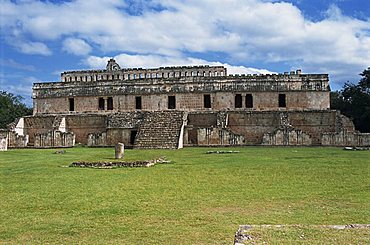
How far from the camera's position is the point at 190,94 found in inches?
1194

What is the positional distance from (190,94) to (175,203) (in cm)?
2246

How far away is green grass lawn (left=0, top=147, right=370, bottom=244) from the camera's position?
6074mm

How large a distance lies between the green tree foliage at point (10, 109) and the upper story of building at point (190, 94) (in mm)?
14881

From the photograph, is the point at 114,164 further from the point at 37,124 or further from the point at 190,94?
the point at 37,124

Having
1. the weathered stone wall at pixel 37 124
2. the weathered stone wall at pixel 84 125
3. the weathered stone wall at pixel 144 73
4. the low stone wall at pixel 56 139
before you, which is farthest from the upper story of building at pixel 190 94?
the low stone wall at pixel 56 139

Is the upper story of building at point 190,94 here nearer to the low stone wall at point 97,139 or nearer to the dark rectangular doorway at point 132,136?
the dark rectangular doorway at point 132,136

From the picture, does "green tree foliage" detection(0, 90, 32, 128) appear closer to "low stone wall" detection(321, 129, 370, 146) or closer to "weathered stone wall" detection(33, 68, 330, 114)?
"weathered stone wall" detection(33, 68, 330, 114)

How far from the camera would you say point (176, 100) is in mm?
30422

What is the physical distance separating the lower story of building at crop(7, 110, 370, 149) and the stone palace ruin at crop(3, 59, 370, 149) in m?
0.06

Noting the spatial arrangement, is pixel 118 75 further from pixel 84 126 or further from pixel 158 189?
pixel 158 189

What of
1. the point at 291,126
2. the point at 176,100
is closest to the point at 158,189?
the point at 291,126

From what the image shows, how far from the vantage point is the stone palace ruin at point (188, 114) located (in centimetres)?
2617

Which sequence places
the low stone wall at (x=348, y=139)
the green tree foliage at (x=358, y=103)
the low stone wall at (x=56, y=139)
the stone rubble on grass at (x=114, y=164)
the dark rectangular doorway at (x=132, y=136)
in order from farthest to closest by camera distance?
the green tree foliage at (x=358, y=103) → the low stone wall at (x=56, y=139) → the dark rectangular doorway at (x=132, y=136) → the low stone wall at (x=348, y=139) → the stone rubble on grass at (x=114, y=164)

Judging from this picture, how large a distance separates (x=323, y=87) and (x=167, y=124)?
10657mm
